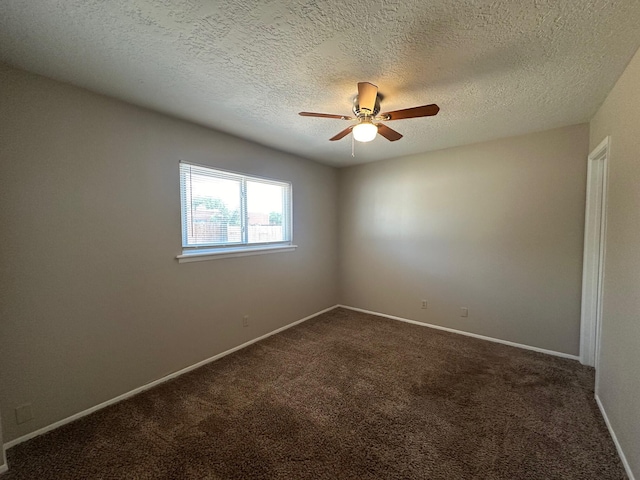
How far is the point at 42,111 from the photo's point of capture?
1.79m

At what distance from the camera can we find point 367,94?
1.70 m

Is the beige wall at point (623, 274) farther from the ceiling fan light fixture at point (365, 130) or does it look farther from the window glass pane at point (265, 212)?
the window glass pane at point (265, 212)

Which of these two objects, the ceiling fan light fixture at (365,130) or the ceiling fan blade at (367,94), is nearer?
the ceiling fan blade at (367,94)

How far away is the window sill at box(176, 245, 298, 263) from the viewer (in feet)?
8.58

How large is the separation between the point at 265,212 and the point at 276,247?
1.62 ft

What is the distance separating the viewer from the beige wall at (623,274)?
150 cm

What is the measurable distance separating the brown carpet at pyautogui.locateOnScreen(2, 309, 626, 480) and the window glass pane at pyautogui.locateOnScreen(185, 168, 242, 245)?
4.48 feet

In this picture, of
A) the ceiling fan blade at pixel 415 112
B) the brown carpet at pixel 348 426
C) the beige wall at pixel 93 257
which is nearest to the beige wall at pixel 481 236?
the brown carpet at pixel 348 426

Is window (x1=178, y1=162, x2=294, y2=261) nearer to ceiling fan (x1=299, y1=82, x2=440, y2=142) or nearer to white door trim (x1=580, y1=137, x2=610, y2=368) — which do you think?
ceiling fan (x1=299, y1=82, x2=440, y2=142)

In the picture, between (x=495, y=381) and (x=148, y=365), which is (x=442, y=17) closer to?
(x=495, y=381)

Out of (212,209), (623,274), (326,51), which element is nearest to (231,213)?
(212,209)

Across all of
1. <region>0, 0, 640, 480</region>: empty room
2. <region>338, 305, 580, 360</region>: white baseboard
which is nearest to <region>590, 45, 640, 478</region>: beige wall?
<region>0, 0, 640, 480</region>: empty room

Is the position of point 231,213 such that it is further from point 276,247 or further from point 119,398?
point 119,398

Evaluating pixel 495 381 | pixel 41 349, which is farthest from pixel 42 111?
pixel 495 381
